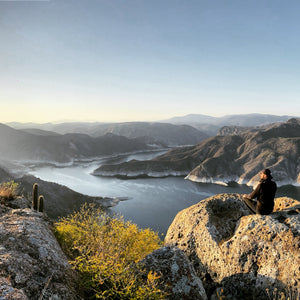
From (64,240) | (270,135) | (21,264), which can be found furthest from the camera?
(270,135)

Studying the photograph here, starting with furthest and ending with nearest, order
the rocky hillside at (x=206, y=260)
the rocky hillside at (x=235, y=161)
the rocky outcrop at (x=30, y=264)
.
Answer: the rocky hillside at (x=235, y=161), the rocky hillside at (x=206, y=260), the rocky outcrop at (x=30, y=264)

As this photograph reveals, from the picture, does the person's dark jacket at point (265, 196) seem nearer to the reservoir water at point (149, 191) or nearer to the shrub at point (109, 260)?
the shrub at point (109, 260)

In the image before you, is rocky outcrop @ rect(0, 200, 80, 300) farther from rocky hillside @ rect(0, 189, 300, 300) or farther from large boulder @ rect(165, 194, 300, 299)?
large boulder @ rect(165, 194, 300, 299)

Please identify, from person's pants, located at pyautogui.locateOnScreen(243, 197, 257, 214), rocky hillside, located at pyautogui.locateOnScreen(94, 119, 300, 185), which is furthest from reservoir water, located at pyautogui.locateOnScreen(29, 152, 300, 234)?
person's pants, located at pyautogui.locateOnScreen(243, 197, 257, 214)

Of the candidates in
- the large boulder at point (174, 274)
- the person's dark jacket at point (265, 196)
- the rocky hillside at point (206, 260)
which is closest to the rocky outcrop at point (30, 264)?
the rocky hillside at point (206, 260)

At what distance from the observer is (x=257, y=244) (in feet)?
19.5

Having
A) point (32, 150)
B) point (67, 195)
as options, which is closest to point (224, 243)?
point (67, 195)

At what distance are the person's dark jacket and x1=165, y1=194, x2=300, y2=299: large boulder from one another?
22 centimetres

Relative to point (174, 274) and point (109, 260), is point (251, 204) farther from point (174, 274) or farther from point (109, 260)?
point (109, 260)

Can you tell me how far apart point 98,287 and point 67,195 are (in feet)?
186

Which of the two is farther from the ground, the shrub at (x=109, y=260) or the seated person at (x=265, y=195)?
the seated person at (x=265, y=195)

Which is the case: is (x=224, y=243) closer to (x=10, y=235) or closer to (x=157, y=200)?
(x=10, y=235)

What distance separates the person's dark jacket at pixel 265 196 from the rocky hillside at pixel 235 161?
10558 centimetres

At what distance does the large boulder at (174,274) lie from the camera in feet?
17.3
